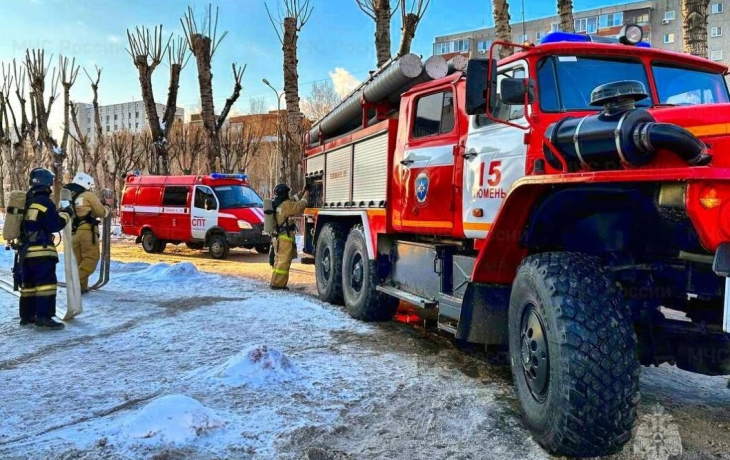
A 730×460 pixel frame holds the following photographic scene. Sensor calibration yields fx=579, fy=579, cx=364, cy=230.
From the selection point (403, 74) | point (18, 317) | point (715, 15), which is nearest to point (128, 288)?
point (18, 317)

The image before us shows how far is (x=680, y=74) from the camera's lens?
172 inches

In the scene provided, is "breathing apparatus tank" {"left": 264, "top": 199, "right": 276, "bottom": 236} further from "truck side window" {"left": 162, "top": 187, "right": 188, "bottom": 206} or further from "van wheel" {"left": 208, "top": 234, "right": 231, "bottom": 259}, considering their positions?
"truck side window" {"left": 162, "top": 187, "right": 188, "bottom": 206}

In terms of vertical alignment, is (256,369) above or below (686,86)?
below

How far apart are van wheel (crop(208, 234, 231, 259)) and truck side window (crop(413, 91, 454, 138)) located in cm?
1014

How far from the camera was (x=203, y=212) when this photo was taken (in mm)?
15078

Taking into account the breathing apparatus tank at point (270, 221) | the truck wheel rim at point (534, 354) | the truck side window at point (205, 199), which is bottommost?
the truck wheel rim at point (534, 354)

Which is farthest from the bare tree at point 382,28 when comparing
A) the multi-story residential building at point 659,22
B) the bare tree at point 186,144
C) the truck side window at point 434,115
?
the multi-story residential building at point 659,22

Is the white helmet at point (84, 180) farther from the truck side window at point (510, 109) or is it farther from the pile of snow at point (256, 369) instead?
the truck side window at point (510, 109)

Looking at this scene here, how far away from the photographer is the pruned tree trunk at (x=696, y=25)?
31.1 ft

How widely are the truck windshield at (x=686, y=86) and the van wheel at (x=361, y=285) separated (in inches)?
133

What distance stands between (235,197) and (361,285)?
910cm

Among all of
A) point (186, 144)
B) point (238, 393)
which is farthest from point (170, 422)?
point (186, 144)

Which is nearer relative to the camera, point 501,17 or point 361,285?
point 361,285

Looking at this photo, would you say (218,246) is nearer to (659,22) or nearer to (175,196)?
(175,196)
